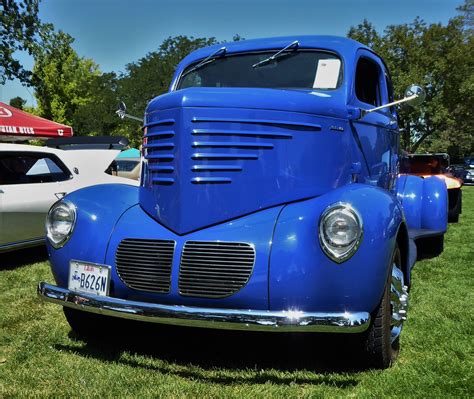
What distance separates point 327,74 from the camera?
3846 millimetres

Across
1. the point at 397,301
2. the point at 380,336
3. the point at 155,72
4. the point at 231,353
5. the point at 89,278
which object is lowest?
the point at 231,353

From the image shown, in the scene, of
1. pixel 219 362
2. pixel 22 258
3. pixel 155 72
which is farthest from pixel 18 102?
pixel 219 362

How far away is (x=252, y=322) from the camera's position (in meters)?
2.51

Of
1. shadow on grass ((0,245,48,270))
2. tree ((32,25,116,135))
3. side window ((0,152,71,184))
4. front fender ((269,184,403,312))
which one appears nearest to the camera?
front fender ((269,184,403,312))

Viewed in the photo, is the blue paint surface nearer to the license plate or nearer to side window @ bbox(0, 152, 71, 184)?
the license plate

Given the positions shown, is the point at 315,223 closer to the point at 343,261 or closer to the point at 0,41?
the point at 343,261

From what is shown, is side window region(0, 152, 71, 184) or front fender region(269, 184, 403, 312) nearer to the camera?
front fender region(269, 184, 403, 312)

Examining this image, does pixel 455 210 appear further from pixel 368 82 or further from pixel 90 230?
pixel 90 230

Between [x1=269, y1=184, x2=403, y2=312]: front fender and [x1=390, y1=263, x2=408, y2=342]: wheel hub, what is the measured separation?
0.35 meters

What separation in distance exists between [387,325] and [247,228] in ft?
3.22

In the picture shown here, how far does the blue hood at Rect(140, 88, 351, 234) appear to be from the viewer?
119 inches

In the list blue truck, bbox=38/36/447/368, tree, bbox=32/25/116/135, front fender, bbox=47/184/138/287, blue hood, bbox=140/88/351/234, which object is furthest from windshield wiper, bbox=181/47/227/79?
tree, bbox=32/25/116/135

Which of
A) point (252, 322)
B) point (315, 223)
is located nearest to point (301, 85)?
point (315, 223)

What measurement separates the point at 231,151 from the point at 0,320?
8.08ft
